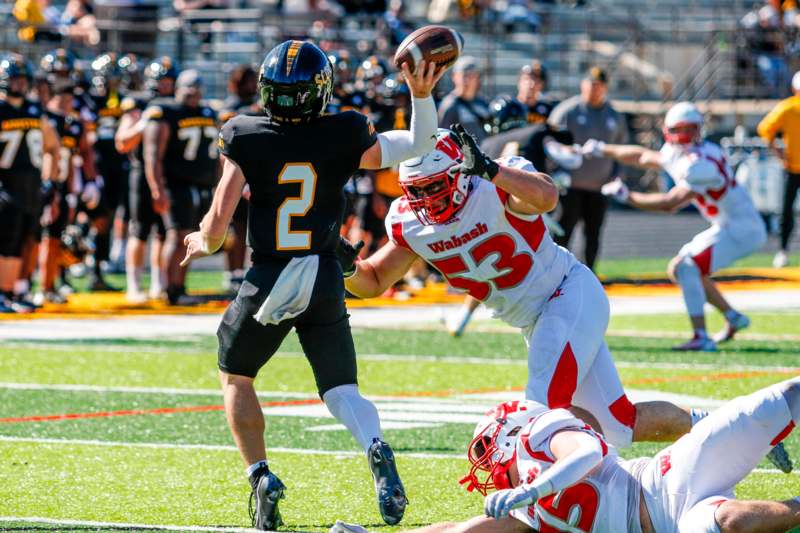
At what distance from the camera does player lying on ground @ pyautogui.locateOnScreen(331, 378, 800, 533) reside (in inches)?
178

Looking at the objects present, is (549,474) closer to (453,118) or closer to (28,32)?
(453,118)

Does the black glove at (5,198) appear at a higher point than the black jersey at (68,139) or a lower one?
lower

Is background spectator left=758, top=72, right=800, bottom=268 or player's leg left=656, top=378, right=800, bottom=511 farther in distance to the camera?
background spectator left=758, top=72, right=800, bottom=268

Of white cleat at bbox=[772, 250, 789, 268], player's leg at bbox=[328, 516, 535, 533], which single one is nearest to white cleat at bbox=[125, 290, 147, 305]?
white cleat at bbox=[772, 250, 789, 268]

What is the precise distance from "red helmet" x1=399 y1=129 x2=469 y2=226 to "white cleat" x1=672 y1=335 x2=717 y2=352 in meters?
5.02

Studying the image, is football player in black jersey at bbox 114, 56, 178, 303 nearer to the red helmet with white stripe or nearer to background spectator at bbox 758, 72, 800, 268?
the red helmet with white stripe

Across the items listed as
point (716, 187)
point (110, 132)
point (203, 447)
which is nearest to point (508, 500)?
point (203, 447)

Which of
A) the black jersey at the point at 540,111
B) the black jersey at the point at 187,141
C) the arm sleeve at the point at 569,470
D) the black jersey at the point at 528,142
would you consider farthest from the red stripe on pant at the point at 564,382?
the black jersey at the point at 540,111

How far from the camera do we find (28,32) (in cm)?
1969

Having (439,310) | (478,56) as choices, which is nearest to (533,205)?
(439,310)

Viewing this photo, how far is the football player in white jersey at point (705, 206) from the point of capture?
10430 mm

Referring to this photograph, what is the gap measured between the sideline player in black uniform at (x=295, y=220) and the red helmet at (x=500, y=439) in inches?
26.5

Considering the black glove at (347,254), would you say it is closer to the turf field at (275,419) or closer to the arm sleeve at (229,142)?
the arm sleeve at (229,142)

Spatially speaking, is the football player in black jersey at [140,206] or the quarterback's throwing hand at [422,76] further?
the football player in black jersey at [140,206]
